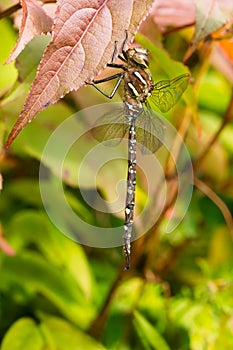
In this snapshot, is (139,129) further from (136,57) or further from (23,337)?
(23,337)

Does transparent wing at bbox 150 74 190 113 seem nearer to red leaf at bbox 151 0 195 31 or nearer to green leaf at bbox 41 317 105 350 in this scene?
red leaf at bbox 151 0 195 31

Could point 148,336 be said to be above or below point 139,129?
below

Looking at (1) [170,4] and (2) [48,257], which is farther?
(2) [48,257]

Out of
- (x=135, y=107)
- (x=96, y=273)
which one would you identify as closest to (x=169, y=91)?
(x=135, y=107)

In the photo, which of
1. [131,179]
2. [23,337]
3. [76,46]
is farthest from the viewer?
[23,337]

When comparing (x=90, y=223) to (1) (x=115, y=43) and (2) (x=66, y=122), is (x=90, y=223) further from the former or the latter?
(1) (x=115, y=43)

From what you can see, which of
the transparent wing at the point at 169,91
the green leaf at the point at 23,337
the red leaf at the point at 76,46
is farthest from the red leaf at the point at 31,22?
the green leaf at the point at 23,337

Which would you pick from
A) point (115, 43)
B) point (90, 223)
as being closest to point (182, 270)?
point (90, 223)
